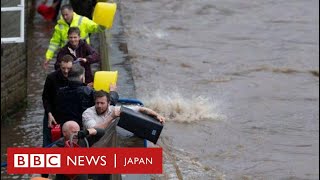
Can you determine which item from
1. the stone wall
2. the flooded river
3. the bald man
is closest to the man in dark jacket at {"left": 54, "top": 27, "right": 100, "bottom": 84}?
the flooded river

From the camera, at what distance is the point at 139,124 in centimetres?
796

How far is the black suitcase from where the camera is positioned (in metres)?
7.93

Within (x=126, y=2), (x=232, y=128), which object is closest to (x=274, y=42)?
(x=126, y=2)

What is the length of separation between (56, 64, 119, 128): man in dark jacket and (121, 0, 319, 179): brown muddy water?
1.15m

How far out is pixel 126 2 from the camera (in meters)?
21.7

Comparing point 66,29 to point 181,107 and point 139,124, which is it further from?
point 181,107

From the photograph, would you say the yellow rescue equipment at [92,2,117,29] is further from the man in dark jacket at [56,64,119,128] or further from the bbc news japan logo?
the bbc news japan logo

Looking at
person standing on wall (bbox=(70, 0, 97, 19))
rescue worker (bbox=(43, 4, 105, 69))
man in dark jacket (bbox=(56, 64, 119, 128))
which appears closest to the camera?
man in dark jacket (bbox=(56, 64, 119, 128))

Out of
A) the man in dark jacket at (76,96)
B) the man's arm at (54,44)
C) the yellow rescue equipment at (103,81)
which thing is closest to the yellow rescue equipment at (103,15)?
the man's arm at (54,44)

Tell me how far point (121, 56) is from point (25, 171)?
5.22 metres

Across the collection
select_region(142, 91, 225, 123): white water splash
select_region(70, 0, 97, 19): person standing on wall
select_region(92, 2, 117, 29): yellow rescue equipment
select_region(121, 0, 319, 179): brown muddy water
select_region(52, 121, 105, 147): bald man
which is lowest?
select_region(121, 0, 319, 179): brown muddy water

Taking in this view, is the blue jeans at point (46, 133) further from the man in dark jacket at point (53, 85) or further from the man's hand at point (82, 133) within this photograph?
the man's hand at point (82, 133)

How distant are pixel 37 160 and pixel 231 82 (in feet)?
31.4

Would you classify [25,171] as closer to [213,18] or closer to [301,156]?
[301,156]
